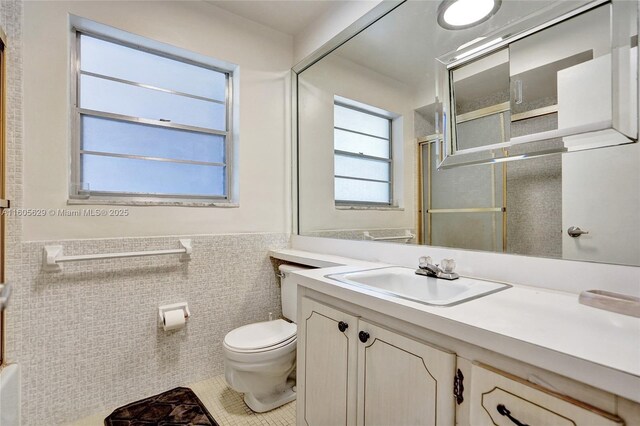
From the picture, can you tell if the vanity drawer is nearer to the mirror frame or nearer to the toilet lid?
the mirror frame

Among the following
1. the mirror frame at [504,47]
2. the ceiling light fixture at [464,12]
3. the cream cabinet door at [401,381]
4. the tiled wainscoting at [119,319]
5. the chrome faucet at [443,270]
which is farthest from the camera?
the tiled wainscoting at [119,319]

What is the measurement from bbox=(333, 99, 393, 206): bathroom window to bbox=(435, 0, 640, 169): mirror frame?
415mm

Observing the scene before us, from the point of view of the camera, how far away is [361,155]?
6.96ft

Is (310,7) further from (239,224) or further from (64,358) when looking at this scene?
(64,358)

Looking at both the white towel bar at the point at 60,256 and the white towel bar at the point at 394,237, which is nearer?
the white towel bar at the point at 60,256

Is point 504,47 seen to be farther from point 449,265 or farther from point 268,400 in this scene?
point 268,400

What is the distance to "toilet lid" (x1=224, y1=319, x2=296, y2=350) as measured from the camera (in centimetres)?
156

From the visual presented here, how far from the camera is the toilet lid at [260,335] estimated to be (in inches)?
61.5

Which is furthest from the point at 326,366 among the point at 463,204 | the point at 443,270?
the point at 463,204

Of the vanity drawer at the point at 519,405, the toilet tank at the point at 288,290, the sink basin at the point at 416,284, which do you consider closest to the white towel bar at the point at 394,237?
the sink basin at the point at 416,284

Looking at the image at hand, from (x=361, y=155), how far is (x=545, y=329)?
1.60 metres

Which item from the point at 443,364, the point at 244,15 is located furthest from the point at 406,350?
the point at 244,15

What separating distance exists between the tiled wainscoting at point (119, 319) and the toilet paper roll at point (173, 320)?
10 cm

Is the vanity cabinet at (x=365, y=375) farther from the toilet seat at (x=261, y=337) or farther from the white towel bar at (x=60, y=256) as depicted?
the white towel bar at (x=60, y=256)
